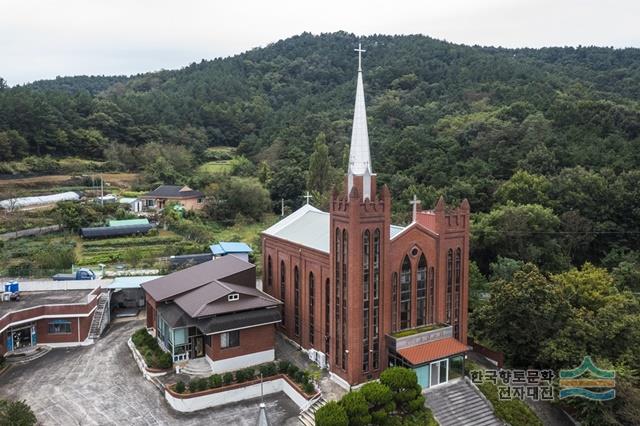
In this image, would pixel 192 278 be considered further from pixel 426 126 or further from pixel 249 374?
pixel 426 126

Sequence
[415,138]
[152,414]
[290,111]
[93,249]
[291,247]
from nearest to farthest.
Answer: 1. [152,414]
2. [291,247]
3. [93,249]
4. [415,138]
5. [290,111]

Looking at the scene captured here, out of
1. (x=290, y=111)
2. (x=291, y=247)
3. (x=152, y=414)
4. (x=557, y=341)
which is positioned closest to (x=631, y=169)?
(x=557, y=341)

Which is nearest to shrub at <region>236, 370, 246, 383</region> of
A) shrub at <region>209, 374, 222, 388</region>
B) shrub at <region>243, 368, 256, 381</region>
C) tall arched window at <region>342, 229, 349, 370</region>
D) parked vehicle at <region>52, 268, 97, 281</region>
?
shrub at <region>243, 368, 256, 381</region>

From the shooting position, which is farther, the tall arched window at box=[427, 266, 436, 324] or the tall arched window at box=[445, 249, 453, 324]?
the tall arched window at box=[445, 249, 453, 324]

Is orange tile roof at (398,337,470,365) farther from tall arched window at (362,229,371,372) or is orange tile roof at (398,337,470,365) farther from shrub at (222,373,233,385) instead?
shrub at (222,373,233,385)

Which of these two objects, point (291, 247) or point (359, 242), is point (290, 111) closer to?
point (291, 247)

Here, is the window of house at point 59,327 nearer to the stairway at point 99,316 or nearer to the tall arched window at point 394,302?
the stairway at point 99,316
